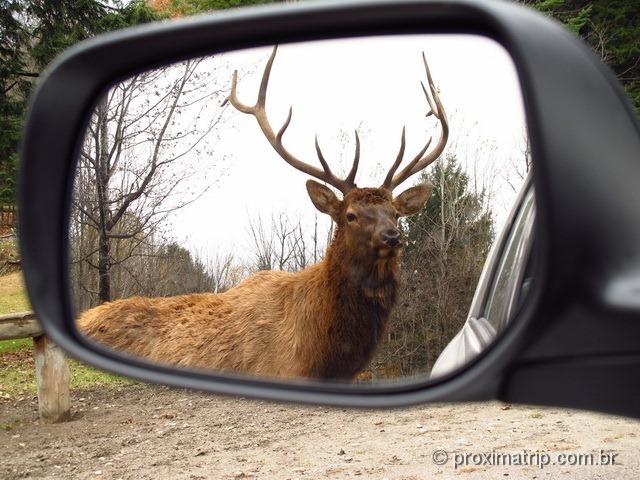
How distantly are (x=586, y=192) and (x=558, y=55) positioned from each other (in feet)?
0.63

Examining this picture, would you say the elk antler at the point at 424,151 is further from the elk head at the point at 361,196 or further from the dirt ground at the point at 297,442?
the dirt ground at the point at 297,442

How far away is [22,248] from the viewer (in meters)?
1.51

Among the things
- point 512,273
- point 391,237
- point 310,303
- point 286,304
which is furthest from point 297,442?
point 512,273

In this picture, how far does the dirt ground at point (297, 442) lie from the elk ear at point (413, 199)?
3.15 metres

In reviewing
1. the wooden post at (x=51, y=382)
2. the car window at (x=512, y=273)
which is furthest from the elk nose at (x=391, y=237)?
the wooden post at (x=51, y=382)

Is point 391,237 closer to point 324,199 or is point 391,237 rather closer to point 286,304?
point 324,199

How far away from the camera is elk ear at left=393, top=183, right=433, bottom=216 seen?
1.46 m

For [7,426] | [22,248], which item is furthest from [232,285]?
[7,426]

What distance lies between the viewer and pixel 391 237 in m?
1.58

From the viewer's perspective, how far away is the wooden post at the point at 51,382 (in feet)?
23.6

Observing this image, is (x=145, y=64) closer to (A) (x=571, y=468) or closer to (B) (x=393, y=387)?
(B) (x=393, y=387)

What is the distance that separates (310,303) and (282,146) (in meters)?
0.66

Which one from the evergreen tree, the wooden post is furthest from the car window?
the wooden post

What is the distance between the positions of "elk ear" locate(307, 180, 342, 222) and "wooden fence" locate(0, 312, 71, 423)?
610cm
